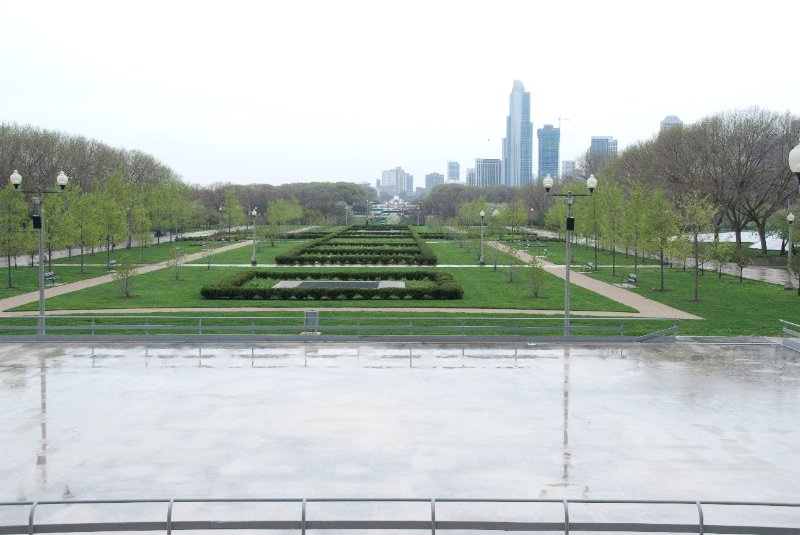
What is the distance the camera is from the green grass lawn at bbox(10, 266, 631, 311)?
111ft

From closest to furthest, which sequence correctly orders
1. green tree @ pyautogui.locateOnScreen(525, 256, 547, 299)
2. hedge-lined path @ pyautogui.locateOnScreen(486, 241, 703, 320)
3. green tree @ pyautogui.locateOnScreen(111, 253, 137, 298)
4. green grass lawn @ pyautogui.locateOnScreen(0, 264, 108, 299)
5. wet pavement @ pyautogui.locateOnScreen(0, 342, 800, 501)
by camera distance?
wet pavement @ pyautogui.locateOnScreen(0, 342, 800, 501) < hedge-lined path @ pyautogui.locateOnScreen(486, 241, 703, 320) < green tree @ pyautogui.locateOnScreen(111, 253, 137, 298) < green tree @ pyautogui.locateOnScreen(525, 256, 547, 299) < green grass lawn @ pyautogui.locateOnScreen(0, 264, 108, 299)

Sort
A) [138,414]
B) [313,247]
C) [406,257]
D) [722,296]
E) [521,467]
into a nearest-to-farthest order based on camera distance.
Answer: [521,467] → [138,414] → [722,296] → [406,257] → [313,247]

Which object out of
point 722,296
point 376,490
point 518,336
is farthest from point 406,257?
point 376,490

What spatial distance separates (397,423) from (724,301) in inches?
1041

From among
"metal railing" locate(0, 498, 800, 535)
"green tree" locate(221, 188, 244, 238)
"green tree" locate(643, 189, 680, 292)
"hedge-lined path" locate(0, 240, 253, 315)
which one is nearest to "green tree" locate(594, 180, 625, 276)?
"green tree" locate(643, 189, 680, 292)

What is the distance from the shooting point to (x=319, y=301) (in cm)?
3534

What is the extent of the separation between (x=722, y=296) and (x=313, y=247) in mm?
38973

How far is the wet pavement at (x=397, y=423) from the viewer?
492 inches

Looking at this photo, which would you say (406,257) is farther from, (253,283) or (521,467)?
(521,467)

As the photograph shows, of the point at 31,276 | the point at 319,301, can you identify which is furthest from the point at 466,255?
the point at 31,276

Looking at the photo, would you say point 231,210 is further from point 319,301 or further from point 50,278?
point 319,301

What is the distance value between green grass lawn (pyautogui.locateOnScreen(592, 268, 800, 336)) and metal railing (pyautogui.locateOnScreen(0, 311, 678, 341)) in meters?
2.42

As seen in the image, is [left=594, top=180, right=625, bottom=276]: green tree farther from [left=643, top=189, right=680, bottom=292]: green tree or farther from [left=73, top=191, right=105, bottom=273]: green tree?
[left=73, top=191, right=105, bottom=273]: green tree

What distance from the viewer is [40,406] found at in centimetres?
1697
